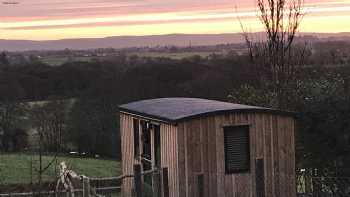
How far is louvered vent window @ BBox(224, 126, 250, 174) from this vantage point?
39.7ft

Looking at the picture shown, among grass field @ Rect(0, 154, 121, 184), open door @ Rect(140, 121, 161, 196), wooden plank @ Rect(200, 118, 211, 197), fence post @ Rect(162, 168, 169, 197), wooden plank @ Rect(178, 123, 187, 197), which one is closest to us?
wooden plank @ Rect(178, 123, 187, 197)

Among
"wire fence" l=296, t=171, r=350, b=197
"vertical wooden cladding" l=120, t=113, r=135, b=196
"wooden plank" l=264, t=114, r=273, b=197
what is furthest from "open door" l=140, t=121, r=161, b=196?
"wire fence" l=296, t=171, r=350, b=197

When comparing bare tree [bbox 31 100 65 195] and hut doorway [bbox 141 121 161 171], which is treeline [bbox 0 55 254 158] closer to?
bare tree [bbox 31 100 65 195]

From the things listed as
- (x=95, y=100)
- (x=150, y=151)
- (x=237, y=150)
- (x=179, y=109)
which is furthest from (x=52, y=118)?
(x=237, y=150)

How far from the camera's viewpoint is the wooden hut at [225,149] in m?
11.8

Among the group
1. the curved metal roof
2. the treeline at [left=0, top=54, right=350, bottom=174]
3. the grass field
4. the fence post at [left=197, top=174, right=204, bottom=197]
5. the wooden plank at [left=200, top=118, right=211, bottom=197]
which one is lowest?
the grass field

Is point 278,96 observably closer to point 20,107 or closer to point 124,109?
point 124,109

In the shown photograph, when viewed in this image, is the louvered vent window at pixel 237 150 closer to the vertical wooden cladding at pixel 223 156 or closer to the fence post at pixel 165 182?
the vertical wooden cladding at pixel 223 156

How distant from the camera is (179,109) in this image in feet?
42.2

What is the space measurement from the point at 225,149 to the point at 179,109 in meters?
1.43

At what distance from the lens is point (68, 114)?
4369 cm

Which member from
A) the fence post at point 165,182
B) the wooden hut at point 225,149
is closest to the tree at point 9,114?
the wooden hut at point 225,149

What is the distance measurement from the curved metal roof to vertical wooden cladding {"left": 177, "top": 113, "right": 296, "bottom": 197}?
0.42 feet

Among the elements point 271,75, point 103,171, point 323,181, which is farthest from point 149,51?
point 323,181
